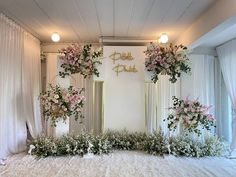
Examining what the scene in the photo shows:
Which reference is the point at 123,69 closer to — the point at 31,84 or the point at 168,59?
the point at 168,59

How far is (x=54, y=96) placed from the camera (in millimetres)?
4496

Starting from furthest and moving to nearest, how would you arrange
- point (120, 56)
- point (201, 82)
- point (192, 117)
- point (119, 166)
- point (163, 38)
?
point (201, 82)
point (120, 56)
point (163, 38)
point (192, 117)
point (119, 166)

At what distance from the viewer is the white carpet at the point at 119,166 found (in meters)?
3.43

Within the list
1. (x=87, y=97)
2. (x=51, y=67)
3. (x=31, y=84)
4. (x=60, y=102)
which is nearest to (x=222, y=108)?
(x=87, y=97)

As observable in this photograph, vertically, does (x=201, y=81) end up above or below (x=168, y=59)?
below

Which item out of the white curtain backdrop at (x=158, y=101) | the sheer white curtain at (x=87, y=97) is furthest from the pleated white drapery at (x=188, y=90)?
the sheer white curtain at (x=87, y=97)

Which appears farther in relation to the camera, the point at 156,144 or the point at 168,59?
the point at 168,59

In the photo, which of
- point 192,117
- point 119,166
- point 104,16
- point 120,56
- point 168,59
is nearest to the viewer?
point 119,166

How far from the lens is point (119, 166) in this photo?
12.4 ft

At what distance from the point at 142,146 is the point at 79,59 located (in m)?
2.00

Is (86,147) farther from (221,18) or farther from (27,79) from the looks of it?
(221,18)

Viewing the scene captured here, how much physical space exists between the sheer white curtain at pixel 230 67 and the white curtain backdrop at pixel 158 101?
1068mm

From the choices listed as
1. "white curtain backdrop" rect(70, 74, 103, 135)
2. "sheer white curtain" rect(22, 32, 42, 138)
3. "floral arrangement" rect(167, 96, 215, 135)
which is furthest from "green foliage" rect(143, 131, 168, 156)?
"sheer white curtain" rect(22, 32, 42, 138)

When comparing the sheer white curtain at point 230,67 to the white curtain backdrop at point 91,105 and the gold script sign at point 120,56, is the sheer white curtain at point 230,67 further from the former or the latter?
the white curtain backdrop at point 91,105
